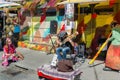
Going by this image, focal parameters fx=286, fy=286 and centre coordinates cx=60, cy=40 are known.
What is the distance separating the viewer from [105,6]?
11.4 metres

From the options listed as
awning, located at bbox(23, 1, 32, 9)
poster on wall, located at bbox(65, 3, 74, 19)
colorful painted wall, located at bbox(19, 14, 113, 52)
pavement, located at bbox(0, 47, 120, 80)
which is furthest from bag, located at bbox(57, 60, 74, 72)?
awning, located at bbox(23, 1, 32, 9)

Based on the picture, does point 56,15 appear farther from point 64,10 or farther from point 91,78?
point 91,78

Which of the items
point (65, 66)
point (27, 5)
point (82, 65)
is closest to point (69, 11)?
point (82, 65)

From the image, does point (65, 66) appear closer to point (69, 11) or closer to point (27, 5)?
point (69, 11)

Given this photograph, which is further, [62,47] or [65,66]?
[62,47]

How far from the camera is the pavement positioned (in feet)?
29.7

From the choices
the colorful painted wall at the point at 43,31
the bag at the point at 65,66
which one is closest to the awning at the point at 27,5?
the colorful painted wall at the point at 43,31

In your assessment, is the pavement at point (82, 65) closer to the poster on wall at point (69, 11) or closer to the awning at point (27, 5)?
the poster on wall at point (69, 11)

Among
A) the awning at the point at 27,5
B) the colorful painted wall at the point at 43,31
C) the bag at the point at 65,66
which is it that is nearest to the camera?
the bag at the point at 65,66

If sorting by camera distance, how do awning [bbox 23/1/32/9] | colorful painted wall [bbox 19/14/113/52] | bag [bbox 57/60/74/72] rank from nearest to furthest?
bag [bbox 57/60/74/72], colorful painted wall [bbox 19/14/113/52], awning [bbox 23/1/32/9]

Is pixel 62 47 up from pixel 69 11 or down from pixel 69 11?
down

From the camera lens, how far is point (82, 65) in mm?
10547

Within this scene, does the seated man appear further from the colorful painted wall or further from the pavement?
the colorful painted wall

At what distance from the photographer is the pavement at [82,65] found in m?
9.04
